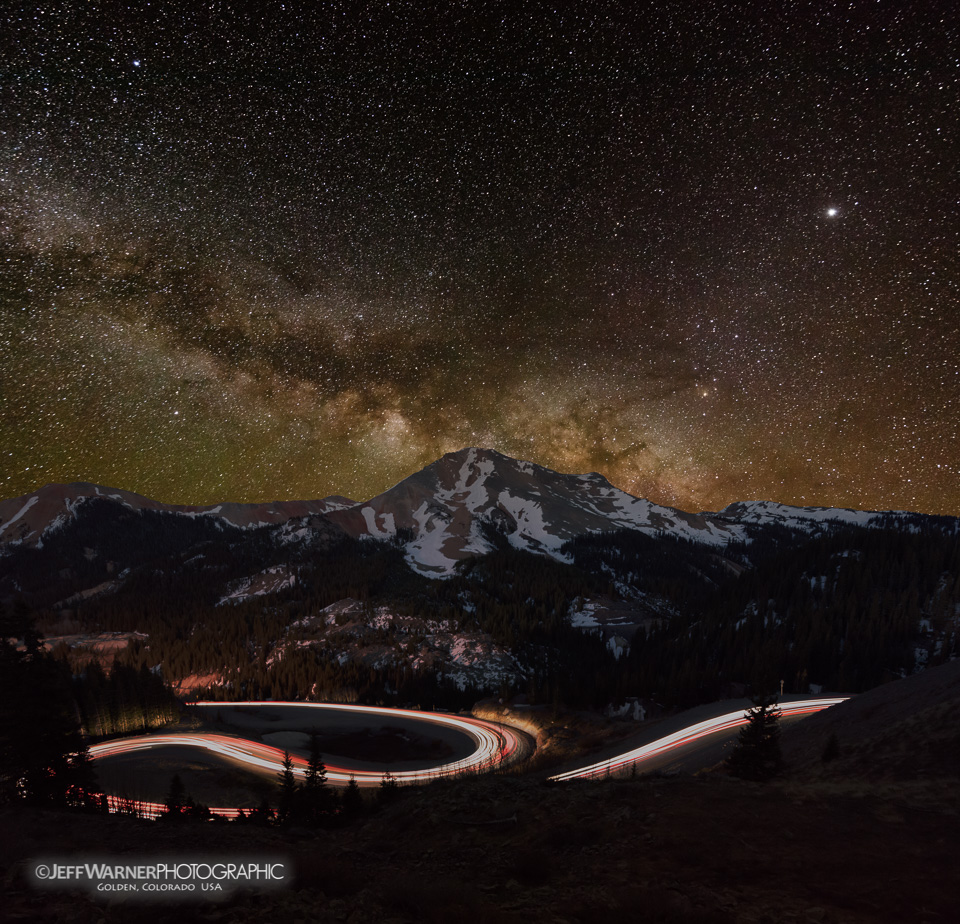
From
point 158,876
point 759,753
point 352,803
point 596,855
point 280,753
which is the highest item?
point 158,876

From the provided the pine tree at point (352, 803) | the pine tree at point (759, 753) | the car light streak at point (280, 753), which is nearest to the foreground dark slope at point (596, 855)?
the pine tree at point (759, 753)

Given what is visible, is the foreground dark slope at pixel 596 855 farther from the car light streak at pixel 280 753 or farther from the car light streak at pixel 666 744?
the car light streak at pixel 280 753

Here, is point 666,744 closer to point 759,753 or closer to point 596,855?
point 759,753

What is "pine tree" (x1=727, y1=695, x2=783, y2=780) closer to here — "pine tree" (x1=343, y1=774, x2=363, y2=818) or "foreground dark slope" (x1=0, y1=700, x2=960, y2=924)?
"foreground dark slope" (x1=0, y1=700, x2=960, y2=924)

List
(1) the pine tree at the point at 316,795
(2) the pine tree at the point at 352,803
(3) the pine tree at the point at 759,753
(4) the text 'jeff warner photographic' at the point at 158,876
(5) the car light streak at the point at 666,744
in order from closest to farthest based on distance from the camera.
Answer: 1. (4) the text 'jeff warner photographic' at the point at 158,876
2. (3) the pine tree at the point at 759,753
3. (1) the pine tree at the point at 316,795
4. (2) the pine tree at the point at 352,803
5. (5) the car light streak at the point at 666,744

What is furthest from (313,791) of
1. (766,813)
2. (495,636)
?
(495,636)

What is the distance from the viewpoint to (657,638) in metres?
148

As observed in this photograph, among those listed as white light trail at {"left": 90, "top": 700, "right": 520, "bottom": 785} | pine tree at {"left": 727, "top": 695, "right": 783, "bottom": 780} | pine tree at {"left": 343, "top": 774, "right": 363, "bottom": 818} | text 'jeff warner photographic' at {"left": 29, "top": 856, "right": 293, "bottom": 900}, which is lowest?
white light trail at {"left": 90, "top": 700, "right": 520, "bottom": 785}

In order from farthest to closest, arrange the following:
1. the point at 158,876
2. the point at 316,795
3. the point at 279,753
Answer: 1. the point at 279,753
2. the point at 316,795
3. the point at 158,876

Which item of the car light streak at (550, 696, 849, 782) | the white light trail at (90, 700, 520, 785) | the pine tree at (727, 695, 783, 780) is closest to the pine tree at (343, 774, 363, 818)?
the car light streak at (550, 696, 849, 782)

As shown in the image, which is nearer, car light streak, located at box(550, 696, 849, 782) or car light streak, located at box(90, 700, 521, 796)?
car light streak, located at box(550, 696, 849, 782)

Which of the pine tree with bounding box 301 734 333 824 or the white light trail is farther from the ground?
the pine tree with bounding box 301 734 333 824

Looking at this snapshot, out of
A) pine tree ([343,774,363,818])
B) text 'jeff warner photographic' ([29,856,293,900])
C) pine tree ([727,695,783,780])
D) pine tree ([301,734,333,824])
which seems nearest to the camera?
text 'jeff warner photographic' ([29,856,293,900])

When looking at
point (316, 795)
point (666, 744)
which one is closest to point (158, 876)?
point (316, 795)
